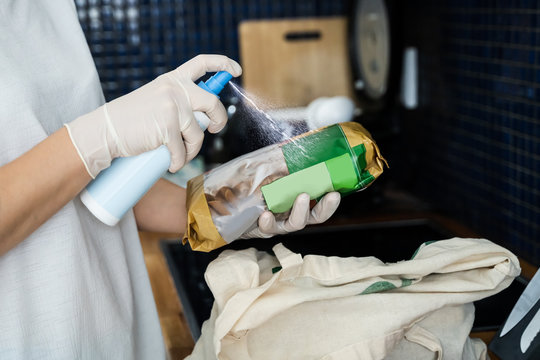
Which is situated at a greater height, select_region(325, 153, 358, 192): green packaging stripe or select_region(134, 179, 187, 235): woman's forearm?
select_region(325, 153, 358, 192): green packaging stripe

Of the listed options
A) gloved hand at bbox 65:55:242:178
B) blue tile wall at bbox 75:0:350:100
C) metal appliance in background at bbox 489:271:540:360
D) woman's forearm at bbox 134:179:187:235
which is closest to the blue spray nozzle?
gloved hand at bbox 65:55:242:178

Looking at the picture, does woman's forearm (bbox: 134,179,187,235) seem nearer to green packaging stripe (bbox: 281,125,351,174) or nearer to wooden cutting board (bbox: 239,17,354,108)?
green packaging stripe (bbox: 281,125,351,174)

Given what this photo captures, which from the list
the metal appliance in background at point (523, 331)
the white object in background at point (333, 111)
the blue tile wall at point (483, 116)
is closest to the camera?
the metal appliance in background at point (523, 331)

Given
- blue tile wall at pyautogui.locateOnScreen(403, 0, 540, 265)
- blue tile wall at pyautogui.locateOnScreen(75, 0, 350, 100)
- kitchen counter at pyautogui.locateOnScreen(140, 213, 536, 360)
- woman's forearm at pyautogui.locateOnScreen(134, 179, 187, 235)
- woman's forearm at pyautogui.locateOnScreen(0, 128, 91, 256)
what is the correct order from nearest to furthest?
woman's forearm at pyautogui.locateOnScreen(0, 128, 91, 256), woman's forearm at pyautogui.locateOnScreen(134, 179, 187, 235), kitchen counter at pyautogui.locateOnScreen(140, 213, 536, 360), blue tile wall at pyautogui.locateOnScreen(403, 0, 540, 265), blue tile wall at pyautogui.locateOnScreen(75, 0, 350, 100)

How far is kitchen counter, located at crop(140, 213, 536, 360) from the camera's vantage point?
1102 mm

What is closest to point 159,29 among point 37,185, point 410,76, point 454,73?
→ point 410,76

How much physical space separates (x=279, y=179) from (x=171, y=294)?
2.07 feet

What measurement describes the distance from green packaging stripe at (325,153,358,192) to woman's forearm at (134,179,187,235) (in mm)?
276

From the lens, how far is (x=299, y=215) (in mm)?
818

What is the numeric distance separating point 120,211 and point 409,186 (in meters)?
1.52

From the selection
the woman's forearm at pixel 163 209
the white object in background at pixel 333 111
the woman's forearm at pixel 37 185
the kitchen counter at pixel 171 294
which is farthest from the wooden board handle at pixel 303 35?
the woman's forearm at pixel 37 185

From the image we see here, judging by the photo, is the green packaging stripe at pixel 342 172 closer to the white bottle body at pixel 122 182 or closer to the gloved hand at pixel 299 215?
the gloved hand at pixel 299 215

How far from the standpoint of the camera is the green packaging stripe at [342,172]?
783 millimetres

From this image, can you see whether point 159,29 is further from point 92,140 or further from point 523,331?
point 523,331
